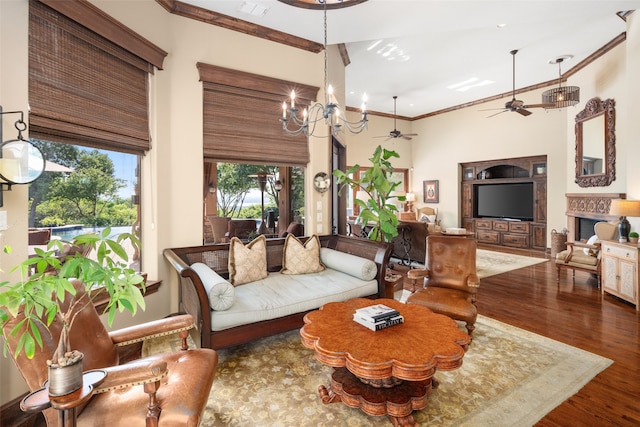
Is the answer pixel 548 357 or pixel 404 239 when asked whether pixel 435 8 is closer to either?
pixel 548 357

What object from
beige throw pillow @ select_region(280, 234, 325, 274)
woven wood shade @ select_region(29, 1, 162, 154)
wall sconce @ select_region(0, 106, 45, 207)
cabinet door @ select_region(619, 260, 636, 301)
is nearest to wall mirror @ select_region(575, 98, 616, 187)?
cabinet door @ select_region(619, 260, 636, 301)

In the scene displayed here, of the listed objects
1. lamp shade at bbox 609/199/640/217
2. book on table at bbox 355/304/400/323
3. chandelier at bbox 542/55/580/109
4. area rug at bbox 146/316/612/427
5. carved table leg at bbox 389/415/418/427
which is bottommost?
area rug at bbox 146/316/612/427

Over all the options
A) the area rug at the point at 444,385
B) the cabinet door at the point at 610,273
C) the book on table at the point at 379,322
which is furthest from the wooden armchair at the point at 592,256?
the book on table at the point at 379,322

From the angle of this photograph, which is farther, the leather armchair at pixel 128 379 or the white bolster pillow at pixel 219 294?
the white bolster pillow at pixel 219 294

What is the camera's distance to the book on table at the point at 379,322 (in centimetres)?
210

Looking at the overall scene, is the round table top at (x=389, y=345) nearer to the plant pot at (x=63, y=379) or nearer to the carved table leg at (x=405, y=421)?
the carved table leg at (x=405, y=421)

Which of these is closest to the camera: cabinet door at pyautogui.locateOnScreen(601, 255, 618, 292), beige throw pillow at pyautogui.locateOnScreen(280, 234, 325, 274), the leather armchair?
the leather armchair

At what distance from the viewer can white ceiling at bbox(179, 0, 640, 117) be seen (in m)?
3.41

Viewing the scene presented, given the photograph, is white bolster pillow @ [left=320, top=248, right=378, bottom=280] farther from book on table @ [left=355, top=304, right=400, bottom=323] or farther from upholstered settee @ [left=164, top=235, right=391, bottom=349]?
book on table @ [left=355, top=304, right=400, bottom=323]

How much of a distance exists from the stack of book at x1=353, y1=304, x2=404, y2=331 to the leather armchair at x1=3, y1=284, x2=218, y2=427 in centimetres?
99

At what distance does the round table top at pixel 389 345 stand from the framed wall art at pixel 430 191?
27.5 feet

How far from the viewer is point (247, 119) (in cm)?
380

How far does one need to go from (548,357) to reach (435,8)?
3.63 metres

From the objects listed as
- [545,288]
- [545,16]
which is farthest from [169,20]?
[545,288]
